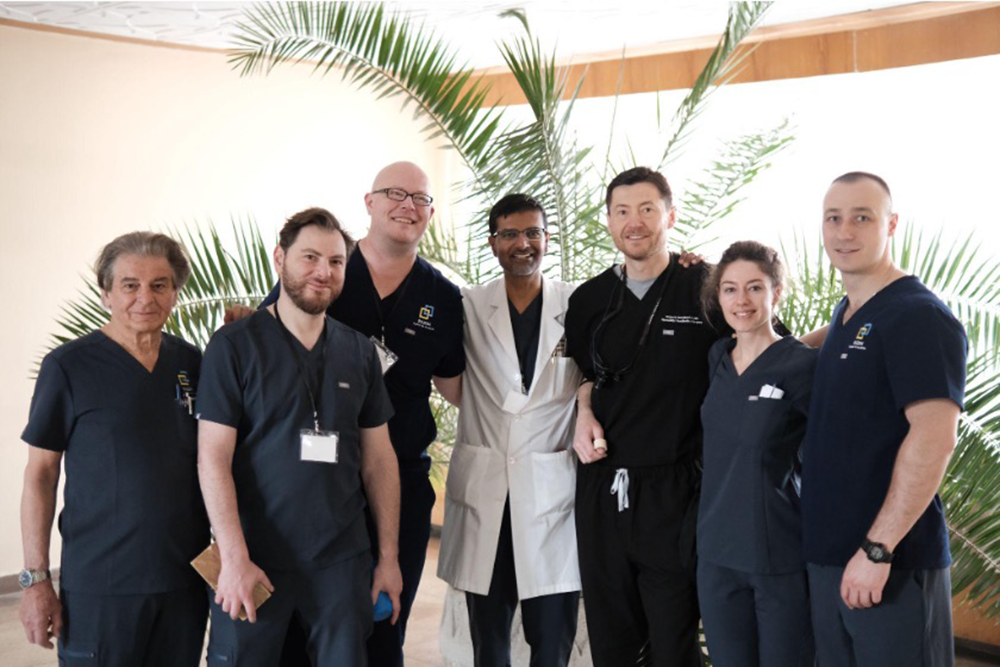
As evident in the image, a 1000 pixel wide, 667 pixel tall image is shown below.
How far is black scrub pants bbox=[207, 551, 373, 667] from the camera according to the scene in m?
2.40

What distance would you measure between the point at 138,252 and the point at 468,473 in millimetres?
1168

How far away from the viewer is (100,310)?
3.94 metres

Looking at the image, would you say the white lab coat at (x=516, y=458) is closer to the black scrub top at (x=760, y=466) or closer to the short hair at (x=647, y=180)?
the short hair at (x=647, y=180)

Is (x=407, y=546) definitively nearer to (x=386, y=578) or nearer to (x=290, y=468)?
(x=386, y=578)

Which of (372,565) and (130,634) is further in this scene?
(372,565)

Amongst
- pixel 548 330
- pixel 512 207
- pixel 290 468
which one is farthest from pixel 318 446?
pixel 512 207

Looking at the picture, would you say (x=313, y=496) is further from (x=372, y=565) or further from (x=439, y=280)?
(x=439, y=280)

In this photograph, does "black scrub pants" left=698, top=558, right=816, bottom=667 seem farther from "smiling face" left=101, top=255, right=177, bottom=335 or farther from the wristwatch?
the wristwatch

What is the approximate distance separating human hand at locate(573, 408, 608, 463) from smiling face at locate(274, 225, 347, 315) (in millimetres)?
767

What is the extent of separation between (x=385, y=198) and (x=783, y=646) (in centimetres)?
161

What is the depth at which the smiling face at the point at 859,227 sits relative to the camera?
238 centimetres

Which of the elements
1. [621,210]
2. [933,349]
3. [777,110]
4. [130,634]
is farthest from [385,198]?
[777,110]

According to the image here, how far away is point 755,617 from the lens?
2.57 m

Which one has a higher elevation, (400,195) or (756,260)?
(400,195)
